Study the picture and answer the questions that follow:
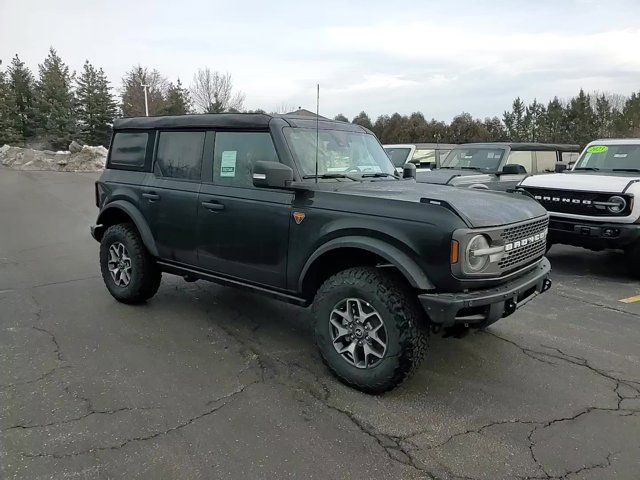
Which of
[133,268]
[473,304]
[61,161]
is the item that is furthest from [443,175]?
[61,161]

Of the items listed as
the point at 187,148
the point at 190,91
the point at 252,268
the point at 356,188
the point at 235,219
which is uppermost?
the point at 190,91

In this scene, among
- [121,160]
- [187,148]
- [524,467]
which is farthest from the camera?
[121,160]

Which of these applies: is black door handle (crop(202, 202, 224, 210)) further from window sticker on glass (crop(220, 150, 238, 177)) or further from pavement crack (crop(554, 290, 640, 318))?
pavement crack (crop(554, 290, 640, 318))

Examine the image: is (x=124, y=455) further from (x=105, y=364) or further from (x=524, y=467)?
(x=524, y=467)

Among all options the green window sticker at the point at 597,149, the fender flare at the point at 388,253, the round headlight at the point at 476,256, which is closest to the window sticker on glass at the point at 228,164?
the fender flare at the point at 388,253

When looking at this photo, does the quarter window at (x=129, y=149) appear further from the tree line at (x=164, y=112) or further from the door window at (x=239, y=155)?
the tree line at (x=164, y=112)

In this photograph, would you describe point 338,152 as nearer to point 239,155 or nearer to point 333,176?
point 333,176

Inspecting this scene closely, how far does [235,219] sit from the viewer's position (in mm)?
4152

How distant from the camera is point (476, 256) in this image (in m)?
3.13

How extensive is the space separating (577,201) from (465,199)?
409cm

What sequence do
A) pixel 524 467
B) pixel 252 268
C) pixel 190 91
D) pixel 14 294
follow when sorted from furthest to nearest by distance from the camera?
pixel 190 91
pixel 14 294
pixel 252 268
pixel 524 467

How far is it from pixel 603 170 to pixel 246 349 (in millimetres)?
6643

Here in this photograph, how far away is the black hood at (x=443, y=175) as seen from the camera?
9.25m

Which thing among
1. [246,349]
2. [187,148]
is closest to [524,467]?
[246,349]
